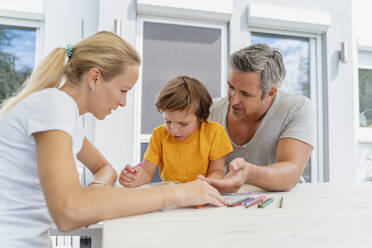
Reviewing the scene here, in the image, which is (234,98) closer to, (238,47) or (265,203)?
(265,203)

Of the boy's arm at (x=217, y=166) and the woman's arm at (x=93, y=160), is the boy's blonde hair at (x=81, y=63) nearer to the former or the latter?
the woman's arm at (x=93, y=160)

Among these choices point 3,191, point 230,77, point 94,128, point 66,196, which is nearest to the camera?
point 66,196

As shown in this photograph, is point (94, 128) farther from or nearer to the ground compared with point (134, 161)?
farther from the ground

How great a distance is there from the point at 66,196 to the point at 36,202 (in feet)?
0.74

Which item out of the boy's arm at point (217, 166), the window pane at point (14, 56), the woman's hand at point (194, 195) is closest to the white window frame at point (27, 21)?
the window pane at point (14, 56)

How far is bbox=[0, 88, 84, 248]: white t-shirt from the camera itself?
768mm

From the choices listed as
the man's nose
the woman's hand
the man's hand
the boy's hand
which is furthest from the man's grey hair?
the woman's hand

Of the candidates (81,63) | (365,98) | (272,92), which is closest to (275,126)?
(272,92)

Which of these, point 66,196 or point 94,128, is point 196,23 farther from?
point 66,196

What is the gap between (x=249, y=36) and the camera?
3.08 meters

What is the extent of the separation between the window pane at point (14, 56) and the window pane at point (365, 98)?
3.60 m

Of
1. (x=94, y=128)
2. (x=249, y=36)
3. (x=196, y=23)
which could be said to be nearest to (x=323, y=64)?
(x=249, y=36)

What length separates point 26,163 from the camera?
0.84 meters

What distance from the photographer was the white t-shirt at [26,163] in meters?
0.77
